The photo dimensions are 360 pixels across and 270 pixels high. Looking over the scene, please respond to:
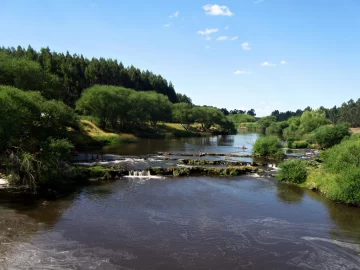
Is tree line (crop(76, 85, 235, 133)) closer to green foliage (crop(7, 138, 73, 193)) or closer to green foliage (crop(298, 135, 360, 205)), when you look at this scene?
green foliage (crop(7, 138, 73, 193))

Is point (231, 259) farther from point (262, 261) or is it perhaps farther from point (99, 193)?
point (99, 193)

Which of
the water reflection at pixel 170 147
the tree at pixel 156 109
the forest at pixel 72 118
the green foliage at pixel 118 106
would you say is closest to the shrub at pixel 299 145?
the forest at pixel 72 118

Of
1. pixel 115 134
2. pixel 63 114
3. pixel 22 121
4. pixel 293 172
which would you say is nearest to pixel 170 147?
pixel 115 134

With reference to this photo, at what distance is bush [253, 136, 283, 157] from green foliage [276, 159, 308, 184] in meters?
22.2

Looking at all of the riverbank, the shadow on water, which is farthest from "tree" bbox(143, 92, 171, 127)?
the shadow on water

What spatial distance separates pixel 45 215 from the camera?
107 ft

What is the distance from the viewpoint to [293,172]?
51.6 metres

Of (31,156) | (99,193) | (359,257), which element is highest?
(31,156)

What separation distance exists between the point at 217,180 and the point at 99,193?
19.3 metres

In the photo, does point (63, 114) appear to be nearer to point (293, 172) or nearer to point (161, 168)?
point (161, 168)

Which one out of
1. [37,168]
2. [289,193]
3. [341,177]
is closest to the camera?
[37,168]

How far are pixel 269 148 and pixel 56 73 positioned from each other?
96899 mm

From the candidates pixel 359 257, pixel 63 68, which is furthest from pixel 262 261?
pixel 63 68

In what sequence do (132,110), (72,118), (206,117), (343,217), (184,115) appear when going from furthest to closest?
(206,117) < (184,115) < (132,110) < (72,118) < (343,217)
